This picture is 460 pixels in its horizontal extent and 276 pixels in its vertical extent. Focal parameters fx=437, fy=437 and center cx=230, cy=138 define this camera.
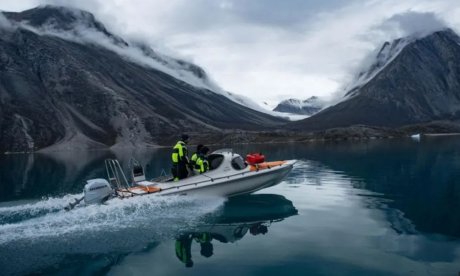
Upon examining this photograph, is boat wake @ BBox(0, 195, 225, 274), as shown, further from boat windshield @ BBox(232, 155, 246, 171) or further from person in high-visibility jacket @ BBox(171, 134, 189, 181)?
boat windshield @ BBox(232, 155, 246, 171)

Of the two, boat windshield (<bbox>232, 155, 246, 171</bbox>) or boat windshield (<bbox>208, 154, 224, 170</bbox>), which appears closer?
boat windshield (<bbox>208, 154, 224, 170</bbox>)

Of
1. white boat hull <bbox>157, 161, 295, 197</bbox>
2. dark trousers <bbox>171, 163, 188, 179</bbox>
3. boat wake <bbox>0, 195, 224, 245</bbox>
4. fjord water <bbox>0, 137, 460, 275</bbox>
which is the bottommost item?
fjord water <bbox>0, 137, 460, 275</bbox>

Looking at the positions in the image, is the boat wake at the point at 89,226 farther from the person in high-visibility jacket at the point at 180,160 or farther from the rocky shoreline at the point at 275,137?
the rocky shoreline at the point at 275,137

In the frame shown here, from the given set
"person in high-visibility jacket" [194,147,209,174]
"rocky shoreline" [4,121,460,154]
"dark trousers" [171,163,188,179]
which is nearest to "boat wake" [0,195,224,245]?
"dark trousers" [171,163,188,179]

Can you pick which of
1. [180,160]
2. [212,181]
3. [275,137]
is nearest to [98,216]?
[180,160]

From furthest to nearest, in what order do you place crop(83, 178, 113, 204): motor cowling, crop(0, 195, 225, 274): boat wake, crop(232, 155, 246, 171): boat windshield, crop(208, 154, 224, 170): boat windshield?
crop(232, 155, 246, 171): boat windshield
crop(208, 154, 224, 170): boat windshield
crop(83, 178, 113, 204): motor cowling
crop(0, 195, 225, 274): boat wake

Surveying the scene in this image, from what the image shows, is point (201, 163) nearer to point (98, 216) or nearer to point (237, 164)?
point (237, 164)

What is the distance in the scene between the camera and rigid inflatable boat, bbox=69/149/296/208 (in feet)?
78.7

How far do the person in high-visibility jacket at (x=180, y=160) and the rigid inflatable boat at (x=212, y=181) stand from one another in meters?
0.50

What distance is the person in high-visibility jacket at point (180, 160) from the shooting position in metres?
25.7

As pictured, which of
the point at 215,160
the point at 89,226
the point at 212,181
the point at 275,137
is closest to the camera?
the point at 89,226

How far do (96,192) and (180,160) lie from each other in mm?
5198

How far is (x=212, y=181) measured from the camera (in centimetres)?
2600

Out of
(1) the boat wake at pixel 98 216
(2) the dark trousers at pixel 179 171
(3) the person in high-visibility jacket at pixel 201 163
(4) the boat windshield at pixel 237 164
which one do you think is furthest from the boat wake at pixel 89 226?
(4) the boat windshield at pixel 237 164
